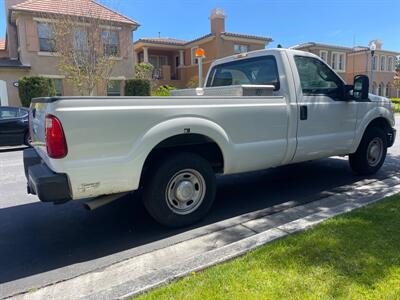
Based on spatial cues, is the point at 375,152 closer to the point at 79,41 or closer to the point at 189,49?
the point at 79,41

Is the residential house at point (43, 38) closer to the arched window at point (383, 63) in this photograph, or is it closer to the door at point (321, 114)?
the door at point (321, 114)

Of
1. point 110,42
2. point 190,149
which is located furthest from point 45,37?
point 190,149

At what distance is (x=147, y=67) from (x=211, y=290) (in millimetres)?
22579

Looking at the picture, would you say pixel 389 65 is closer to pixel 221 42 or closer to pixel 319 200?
pixel 221 42

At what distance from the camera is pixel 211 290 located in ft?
8.48

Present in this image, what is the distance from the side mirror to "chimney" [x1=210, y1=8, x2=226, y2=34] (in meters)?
23.4

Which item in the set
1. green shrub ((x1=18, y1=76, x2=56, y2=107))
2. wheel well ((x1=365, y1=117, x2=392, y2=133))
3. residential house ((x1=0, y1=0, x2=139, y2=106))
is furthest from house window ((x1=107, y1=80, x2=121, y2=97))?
wheel well ((x1=365, y1=117, x2=392, y2=133))

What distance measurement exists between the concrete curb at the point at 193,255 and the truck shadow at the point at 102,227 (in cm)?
19

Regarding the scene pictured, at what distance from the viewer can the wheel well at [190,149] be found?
3889 millimetres

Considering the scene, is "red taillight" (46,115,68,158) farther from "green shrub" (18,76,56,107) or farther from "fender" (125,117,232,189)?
"green shrub" (18,76,56,107)

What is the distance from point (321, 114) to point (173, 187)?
8.30 feet

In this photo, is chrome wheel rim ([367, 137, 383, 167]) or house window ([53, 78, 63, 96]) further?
house window ([53, 78, 63, 96])

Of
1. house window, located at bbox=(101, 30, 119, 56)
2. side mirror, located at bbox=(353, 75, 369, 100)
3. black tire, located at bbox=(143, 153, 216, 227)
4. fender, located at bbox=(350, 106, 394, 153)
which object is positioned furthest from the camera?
house window, located at bbox=(101, 30, 119, 56)

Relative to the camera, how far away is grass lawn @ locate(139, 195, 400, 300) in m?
2.54
